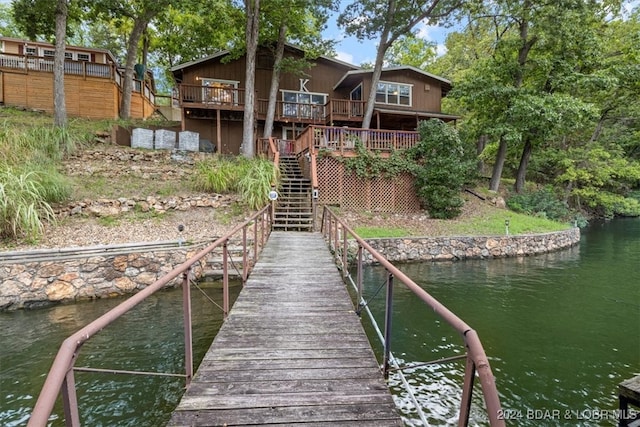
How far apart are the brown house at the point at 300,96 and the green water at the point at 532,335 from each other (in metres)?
11.5

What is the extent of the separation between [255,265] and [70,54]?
20476mm

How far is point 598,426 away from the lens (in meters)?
3.70

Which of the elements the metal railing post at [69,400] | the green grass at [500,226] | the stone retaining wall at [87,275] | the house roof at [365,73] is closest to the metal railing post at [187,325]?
the metal railing post at [69,400]

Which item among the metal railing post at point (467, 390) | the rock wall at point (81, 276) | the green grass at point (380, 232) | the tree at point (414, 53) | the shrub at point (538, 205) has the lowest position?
the rock wall at point (81, 276)

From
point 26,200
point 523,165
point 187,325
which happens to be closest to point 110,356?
point 187,325

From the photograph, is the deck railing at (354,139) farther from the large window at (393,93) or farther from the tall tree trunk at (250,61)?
the large window at (393,93)

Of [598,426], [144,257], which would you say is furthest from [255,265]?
[598,426]

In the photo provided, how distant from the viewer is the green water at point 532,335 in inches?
159

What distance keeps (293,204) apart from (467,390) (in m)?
10.0

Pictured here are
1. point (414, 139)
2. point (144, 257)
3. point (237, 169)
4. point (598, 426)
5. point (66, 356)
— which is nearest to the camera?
point (66, 356)

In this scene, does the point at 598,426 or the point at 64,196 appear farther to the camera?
the point at 64,196

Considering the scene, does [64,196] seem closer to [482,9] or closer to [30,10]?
[30,10]

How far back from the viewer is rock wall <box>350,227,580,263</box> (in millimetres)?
11109

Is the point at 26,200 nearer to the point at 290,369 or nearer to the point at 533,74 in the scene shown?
the point at 290,369
